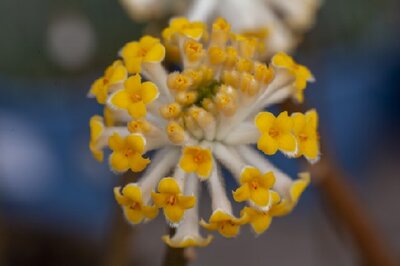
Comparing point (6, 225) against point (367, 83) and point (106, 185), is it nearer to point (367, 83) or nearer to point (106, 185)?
point (106, 185)

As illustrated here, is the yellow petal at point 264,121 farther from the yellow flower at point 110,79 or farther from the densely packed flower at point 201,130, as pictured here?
the yellow flower at point 110,79

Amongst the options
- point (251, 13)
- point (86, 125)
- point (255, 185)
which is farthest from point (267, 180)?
point (86, 125)

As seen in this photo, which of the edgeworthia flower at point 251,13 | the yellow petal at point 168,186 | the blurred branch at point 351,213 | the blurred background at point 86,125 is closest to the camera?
the yellow petal at point 168,186

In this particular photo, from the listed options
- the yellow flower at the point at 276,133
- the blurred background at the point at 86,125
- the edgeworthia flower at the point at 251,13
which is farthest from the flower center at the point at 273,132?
the blurred background at the point at 86,125

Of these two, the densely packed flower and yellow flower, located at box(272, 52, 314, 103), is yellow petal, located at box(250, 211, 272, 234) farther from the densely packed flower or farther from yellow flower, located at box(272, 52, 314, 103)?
yellow flower, located at box(272, 52, 314, 103)

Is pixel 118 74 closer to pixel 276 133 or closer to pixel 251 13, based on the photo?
pixel 276 133

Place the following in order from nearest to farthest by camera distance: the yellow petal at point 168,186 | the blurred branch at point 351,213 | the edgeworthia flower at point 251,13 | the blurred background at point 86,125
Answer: the yellow petal at point 168,186 < the edgeworthia flower at point 251,13 < the blurred branch at point 351,213 < the blurred background at point 86,125

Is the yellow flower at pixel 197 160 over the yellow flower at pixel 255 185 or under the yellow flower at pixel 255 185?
under

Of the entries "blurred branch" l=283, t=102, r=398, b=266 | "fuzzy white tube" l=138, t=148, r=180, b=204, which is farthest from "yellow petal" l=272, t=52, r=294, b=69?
"blurred branch" l=283, t=102, r=398, b=266

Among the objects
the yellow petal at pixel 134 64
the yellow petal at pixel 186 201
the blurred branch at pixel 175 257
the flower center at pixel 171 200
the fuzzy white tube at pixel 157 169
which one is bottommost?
the blurred branch at pixel 175 257
